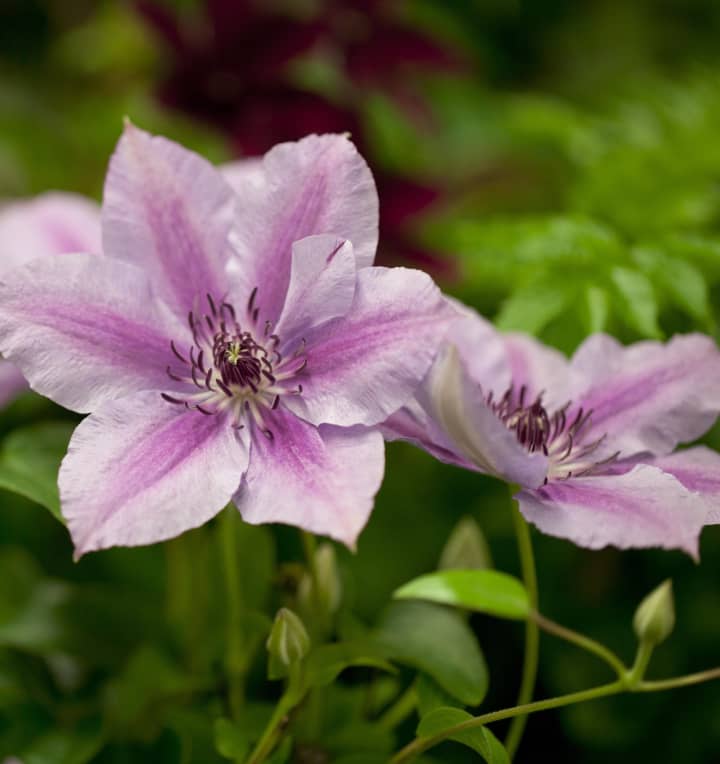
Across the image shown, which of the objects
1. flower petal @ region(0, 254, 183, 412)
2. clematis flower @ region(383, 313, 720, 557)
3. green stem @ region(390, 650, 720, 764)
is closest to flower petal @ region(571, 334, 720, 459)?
clematis flower @ region(383, 313, 720, 557)

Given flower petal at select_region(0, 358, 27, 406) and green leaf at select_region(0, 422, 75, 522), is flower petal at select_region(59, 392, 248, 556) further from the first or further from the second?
flower petal at select_region(0, 358, 27, 406)

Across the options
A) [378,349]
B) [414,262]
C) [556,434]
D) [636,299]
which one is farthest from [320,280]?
[414,262]

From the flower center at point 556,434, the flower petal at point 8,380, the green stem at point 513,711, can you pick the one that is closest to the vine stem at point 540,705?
the green stem at point 513,711

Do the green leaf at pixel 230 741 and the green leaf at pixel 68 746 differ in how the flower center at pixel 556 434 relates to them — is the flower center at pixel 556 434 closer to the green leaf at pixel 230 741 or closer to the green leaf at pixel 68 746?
the green leaf at pixel 230 741

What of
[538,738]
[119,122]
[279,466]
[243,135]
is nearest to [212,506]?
[279,466]

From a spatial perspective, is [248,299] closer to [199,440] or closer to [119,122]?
[199,440]
